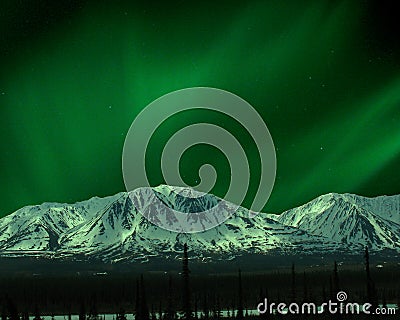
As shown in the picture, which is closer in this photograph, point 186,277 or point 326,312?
point 186,277

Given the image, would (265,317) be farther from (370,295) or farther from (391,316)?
(370,295)

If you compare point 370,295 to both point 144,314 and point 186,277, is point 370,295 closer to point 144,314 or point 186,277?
point 186,277

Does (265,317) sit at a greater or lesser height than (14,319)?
lesser

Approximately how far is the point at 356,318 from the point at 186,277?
136 meters

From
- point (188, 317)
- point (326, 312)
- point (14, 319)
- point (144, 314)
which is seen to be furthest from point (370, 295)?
point (326, 312)

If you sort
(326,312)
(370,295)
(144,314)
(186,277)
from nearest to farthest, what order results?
(186,277) < (370,295) < (144,314) < (326,312)

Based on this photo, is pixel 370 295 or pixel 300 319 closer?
pixel 370 295

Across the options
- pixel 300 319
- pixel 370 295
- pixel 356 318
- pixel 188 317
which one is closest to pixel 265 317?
pixel 300 319

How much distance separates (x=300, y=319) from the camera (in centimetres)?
19375

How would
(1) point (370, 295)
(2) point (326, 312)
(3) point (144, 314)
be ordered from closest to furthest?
(1) point (370, 295), (3) point (144, 314), (2) point (326, 312)

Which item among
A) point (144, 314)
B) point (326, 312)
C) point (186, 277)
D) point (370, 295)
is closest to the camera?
point (186, 277)

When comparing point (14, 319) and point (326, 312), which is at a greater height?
point (14, 319)

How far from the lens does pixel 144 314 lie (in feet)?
529

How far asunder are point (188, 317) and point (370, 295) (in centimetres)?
4298
